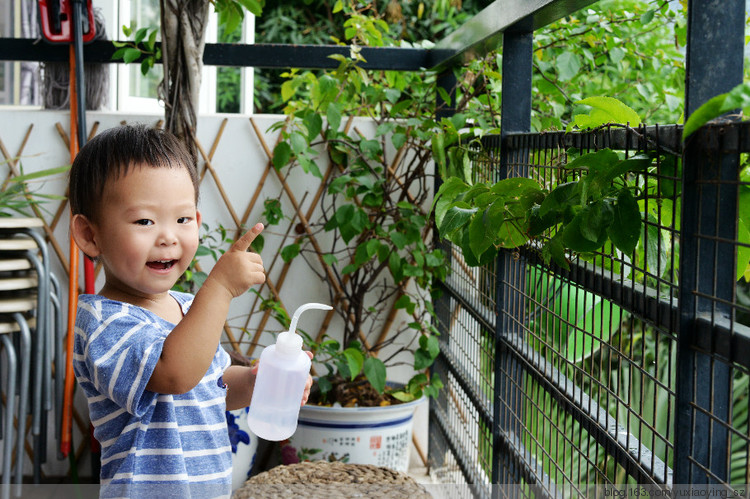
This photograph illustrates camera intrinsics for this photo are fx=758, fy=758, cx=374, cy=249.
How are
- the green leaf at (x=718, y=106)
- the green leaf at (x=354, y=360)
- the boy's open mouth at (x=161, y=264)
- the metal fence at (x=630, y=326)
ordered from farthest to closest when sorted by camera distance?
1. the green leaf at (x=354, y=360)
2. the boy's open mouth at (x=161, y=264)
3. the metal fence at (x=630, y=326)
4. the green leaf at (x=718, y=106)

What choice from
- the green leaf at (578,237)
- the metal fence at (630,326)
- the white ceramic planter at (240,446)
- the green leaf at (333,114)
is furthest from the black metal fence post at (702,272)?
the white ceramic planter at (240,446)

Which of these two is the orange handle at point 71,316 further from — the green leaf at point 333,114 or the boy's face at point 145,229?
the boy's face at point 145,229

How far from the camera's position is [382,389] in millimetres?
2012

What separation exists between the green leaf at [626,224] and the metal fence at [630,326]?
0.09ft

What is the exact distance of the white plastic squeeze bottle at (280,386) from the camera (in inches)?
35.9

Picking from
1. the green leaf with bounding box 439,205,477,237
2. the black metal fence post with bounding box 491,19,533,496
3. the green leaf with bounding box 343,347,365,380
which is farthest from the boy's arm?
the green leaf with bounding box 343,347,365,380

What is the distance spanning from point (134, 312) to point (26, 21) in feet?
8.29

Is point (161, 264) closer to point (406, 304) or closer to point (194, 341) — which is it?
point (194, 341)

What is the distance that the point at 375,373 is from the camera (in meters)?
2.01

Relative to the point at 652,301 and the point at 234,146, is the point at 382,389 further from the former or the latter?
the point at 652,301

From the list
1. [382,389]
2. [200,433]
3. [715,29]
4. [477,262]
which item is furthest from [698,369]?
[382,389]

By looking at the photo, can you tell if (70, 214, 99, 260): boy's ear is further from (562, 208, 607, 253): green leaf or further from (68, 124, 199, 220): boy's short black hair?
(562, 208, 607, 253): green leaf

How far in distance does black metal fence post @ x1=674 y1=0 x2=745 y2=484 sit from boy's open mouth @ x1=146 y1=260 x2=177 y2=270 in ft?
1.87

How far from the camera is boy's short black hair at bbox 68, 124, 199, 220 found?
2.95 feet
